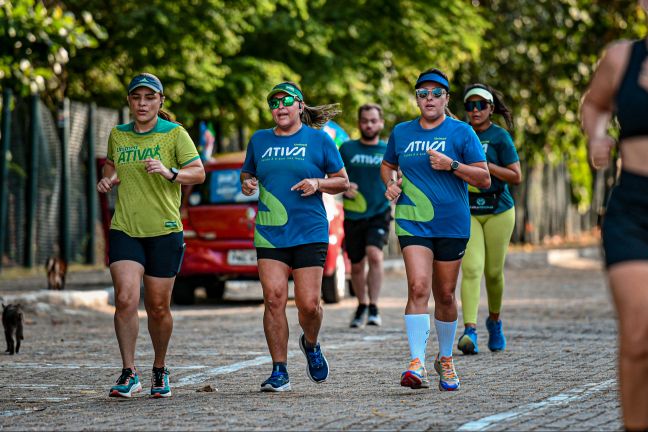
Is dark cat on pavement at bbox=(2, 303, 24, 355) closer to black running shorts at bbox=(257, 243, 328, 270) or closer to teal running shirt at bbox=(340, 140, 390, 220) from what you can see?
black running shorts at bbox=(257, 243, 328, 270)

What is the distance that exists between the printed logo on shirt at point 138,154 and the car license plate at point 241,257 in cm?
783

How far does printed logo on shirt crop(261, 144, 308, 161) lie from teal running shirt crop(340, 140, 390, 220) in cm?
546

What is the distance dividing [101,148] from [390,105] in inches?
237

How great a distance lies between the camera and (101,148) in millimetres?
24125

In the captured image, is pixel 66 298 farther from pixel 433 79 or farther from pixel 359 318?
pixel 433 79

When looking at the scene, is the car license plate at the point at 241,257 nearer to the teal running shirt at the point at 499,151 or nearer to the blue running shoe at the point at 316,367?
the teal running shirt at the point at 499,151

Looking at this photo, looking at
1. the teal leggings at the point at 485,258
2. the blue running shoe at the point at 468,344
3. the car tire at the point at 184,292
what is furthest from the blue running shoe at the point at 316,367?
the car tire at the point at 184,292

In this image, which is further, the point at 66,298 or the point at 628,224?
the point at 66,298

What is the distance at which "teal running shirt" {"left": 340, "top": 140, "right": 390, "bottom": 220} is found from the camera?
48.3ft

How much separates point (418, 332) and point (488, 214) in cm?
269

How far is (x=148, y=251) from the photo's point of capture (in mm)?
8953

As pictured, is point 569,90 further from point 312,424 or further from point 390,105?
point 312,424

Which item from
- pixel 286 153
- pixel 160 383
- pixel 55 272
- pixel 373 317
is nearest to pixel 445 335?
pixel 286 153

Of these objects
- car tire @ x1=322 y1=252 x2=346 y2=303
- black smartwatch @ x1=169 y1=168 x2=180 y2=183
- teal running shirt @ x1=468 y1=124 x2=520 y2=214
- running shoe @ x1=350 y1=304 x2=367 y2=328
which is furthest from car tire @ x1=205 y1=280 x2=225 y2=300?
black smartwatch @ x1=169 y1=168 x2=180 y2=183
